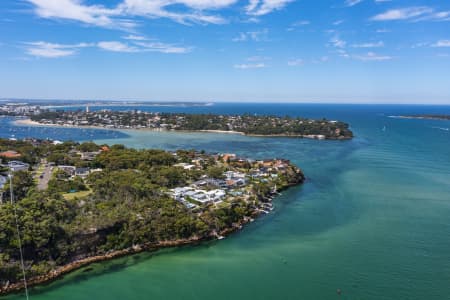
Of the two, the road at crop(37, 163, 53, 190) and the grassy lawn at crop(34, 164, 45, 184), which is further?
the grassy lawn at crop(34, 164, 45, 184)

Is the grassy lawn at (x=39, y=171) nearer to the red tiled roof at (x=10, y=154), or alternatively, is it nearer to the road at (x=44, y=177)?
the road at (x=44, y=177)

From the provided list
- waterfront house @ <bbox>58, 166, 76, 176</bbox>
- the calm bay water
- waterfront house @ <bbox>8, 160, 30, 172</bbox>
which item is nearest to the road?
waterfront house @ <bbox>58, 166, 76, 176</bbox>

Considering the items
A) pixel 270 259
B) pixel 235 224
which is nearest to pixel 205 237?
pixel 235 224

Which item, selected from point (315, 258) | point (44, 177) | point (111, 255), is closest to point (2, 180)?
point (44, 177)

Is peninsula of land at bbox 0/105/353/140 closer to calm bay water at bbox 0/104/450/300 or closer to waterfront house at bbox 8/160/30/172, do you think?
calm bay water at bbox 0/104/450/300

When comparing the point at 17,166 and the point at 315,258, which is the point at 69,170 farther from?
the point at 315,258

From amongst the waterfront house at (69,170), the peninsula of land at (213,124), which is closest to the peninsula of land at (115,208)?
the waterfront house at (69,170)

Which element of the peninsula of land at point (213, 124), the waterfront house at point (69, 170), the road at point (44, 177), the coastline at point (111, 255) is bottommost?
the coastline at point (111, 255)

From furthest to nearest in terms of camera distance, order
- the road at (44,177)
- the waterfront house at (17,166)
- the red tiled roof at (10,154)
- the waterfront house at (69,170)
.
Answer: the red tiled roof at (10,154), the waterfront house at (69,170), the waterfront house at (17,166), the road at (44,177)
